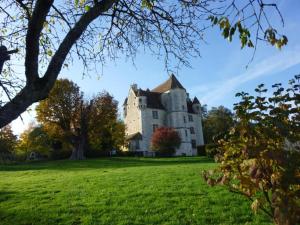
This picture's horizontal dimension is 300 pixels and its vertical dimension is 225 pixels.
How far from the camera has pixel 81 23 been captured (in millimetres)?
5070


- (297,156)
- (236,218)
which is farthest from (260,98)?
(236,218)

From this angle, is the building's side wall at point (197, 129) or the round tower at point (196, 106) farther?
the round tower at point (196, 106)

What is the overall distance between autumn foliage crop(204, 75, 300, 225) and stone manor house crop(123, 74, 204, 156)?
65086mm

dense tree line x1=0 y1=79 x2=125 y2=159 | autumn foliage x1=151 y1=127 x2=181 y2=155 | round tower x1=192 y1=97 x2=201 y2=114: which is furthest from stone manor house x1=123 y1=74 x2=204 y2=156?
autumn foliage x1=151 y1=127 x2=181 y2=155

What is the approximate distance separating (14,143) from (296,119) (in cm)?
7287

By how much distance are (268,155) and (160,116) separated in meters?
71.4

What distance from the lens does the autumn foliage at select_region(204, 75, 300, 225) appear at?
3996 millimetres

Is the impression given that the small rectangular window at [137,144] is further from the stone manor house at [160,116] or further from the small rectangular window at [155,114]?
the small rectangular window at [155,114]

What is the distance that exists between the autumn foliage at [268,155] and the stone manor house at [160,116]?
65.1m

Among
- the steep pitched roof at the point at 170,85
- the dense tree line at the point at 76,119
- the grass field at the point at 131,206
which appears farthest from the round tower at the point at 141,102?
the grass field at the point at 131,206

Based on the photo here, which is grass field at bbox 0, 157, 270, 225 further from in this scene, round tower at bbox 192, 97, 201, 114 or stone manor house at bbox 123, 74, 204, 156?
round tower at bbox 192, 97, 201, 114

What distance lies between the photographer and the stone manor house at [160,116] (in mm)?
72188

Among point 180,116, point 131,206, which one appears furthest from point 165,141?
point 131,206

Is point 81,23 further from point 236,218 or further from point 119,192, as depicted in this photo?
point 119,192
